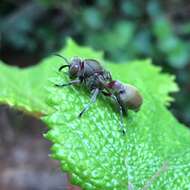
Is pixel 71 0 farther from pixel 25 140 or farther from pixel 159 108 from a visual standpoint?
pixel 159 108

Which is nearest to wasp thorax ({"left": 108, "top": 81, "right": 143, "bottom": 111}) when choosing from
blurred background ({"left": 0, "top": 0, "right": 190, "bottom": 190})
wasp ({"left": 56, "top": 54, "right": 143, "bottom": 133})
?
wasp ({"left": 56, "top": 54, "right": 143, "bottom": 133})

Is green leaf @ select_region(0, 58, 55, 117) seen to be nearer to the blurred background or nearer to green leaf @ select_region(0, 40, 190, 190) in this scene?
green leaf @ select_region(0, 40, 190, 190)

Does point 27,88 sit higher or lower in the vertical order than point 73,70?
higher

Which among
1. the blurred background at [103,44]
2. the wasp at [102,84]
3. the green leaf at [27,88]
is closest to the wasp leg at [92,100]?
the wasp at [102,84]

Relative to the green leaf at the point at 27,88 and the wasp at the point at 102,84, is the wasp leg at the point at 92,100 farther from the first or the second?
the green leaf at the point at 27,88

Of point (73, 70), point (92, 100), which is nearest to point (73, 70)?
point (73, 70)

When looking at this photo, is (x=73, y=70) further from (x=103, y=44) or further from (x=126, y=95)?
(x=103, y=44)

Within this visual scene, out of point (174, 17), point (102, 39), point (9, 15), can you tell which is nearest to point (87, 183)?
point (102, 39)
